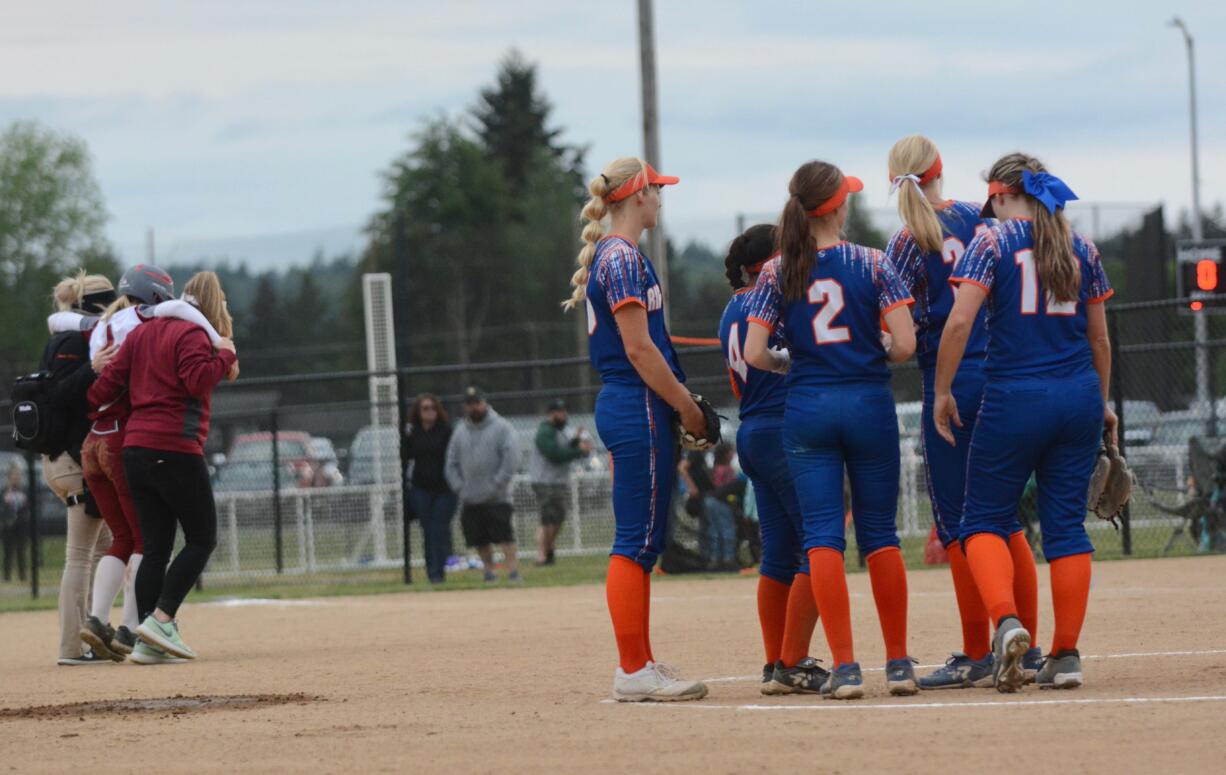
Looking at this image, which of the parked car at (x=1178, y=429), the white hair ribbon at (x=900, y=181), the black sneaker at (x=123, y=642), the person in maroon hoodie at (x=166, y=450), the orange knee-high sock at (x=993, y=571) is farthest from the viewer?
the parked car at (x=1178, y=429)

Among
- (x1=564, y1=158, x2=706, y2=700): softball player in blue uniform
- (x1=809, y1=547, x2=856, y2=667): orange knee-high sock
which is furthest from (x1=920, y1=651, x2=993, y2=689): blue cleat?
(x1=564, y1=158, x2=706, y2=700): softball player in blue uniform

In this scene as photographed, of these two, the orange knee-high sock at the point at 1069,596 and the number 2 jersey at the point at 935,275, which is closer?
the orange knee-high sock at the point at 1069,596

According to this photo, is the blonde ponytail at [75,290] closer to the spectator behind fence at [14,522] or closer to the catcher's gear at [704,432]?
the catcher's gear at [704,432]

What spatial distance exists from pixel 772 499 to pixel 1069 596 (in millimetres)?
1164

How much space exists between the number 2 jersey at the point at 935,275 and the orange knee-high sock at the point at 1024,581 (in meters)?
0.72

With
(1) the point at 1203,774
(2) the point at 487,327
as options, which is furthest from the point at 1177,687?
(2) the point at 487,327

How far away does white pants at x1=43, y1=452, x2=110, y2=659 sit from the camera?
31.0 feet

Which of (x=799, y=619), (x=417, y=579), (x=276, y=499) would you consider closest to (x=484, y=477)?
(x=417, y=579)

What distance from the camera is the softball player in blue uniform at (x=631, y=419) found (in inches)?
256

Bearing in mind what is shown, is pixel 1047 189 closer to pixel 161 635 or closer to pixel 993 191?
pixel 993 191

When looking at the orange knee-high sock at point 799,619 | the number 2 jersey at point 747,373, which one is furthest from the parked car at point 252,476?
the orange knee-high sock at point 799,619

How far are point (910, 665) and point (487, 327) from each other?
4694 centimetres

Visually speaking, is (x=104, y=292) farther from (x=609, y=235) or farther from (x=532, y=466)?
(x=532, y=466)

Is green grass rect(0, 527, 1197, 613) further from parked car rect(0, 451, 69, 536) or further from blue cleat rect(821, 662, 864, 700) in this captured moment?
blue cleat rect(821, 662, 864, 700)
